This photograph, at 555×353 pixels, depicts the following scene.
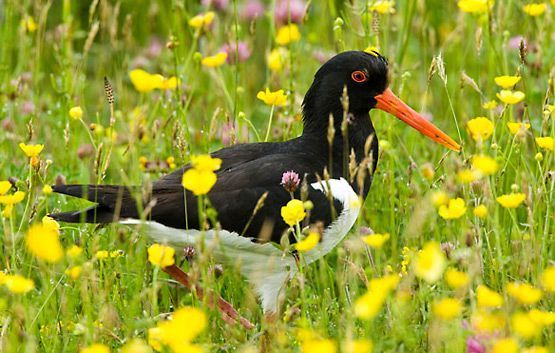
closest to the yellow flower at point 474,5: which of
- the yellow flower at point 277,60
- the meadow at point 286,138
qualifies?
the meadow at point 286,138

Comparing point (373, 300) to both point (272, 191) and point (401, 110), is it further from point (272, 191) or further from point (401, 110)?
point (401, 110)

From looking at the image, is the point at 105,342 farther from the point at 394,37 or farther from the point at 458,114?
the point at 394,37

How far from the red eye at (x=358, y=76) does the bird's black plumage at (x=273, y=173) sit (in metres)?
0.01

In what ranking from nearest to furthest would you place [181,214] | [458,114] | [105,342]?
1. [105,342]
2. [181,214]
3. [458,114]

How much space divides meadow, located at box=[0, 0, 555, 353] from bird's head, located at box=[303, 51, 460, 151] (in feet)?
0.61

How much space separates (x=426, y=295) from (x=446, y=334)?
0.28 metres

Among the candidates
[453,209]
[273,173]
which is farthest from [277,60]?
[453,209]

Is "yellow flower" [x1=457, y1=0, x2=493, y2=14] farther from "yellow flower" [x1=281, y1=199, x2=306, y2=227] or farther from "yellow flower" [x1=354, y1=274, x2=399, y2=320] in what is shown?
"yellow flower" [x1=354, y1=274, x2=399, y2=320]

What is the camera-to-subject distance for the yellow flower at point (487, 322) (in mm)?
2560

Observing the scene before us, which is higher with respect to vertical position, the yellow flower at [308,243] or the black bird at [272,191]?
the yellow flower at [308,243]

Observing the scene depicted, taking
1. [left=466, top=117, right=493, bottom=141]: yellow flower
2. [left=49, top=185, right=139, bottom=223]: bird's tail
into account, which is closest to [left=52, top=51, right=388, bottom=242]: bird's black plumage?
[left=49, top=185, right=139, bottom=223]: bird's tail

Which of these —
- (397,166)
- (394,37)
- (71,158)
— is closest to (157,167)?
(71,158)

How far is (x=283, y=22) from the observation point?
20.5 ft

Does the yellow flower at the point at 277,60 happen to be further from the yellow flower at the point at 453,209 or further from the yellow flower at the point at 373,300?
the yellow flower at the point at 373,300
